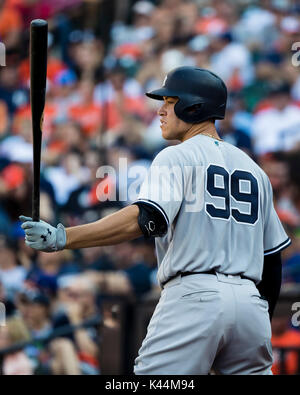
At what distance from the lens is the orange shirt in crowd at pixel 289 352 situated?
5777mm

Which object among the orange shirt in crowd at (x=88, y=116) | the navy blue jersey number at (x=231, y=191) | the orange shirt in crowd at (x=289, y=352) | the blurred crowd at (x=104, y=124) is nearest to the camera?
the navy blue jersey number at (x=231, y=191)

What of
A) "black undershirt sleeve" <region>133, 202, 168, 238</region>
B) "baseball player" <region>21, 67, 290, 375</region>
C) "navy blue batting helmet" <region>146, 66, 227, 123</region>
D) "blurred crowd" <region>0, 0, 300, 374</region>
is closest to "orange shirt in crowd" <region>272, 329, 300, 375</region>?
"blurred crowd" <region>0, 0, 300, 374</region>

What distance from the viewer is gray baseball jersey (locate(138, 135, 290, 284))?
10.3 feet

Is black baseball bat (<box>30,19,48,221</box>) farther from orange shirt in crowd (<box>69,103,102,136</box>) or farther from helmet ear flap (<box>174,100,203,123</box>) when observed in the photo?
orange shirt in crowd (<box>69,103,102,136</box>)

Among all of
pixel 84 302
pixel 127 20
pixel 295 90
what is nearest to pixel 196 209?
pixel 84 302

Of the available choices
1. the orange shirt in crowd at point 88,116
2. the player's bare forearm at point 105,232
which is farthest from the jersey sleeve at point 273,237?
the orange shirt in crowd at point 88,116

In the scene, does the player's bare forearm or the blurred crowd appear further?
the blurred crowd

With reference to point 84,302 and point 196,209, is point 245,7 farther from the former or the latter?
point 196,209

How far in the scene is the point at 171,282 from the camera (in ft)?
10.7

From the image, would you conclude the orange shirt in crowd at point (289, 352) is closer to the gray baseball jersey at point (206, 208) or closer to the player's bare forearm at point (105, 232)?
the gray baseball jersey at point (206, 208)

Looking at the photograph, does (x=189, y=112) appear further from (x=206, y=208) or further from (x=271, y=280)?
(x=271, y=280)

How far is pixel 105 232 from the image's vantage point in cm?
300

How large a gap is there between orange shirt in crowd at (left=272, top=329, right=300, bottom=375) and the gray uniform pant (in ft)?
8.64

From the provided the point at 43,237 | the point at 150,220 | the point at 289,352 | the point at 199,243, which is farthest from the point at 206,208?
the point at 289,352
